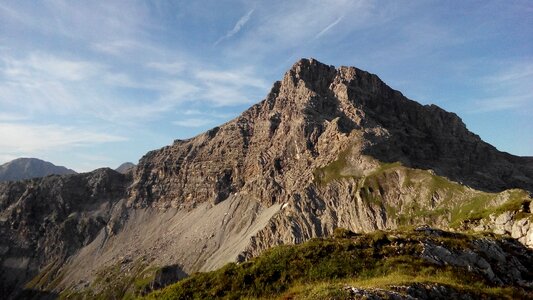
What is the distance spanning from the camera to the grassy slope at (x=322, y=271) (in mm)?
28703

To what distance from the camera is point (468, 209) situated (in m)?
136

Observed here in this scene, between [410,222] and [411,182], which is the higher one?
[411,182]

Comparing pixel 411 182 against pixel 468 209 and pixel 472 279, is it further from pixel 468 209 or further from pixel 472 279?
pixel 472 279

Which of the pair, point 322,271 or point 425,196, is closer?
point 322,271

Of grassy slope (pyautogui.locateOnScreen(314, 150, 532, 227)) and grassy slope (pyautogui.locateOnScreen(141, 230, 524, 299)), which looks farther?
grassy slope (pyautogui.locateOnScreen(314, 150, 532, 227))

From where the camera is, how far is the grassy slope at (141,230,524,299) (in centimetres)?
2870

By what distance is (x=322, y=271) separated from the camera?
30.6 meters

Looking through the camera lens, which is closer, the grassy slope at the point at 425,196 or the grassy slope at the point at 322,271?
the grassy slope at the point at 322,271

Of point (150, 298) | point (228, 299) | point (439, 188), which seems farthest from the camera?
point (439, 188)

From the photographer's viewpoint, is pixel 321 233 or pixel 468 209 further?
pixel 321 233

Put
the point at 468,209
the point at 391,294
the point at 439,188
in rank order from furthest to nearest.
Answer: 1. the point at 439,188
2. the point at 468,209
3. the point at 391,294

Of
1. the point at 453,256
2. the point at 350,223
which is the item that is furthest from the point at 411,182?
the point at 453,256

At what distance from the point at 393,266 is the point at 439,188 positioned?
140486 millimetres

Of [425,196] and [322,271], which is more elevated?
[425,196]
